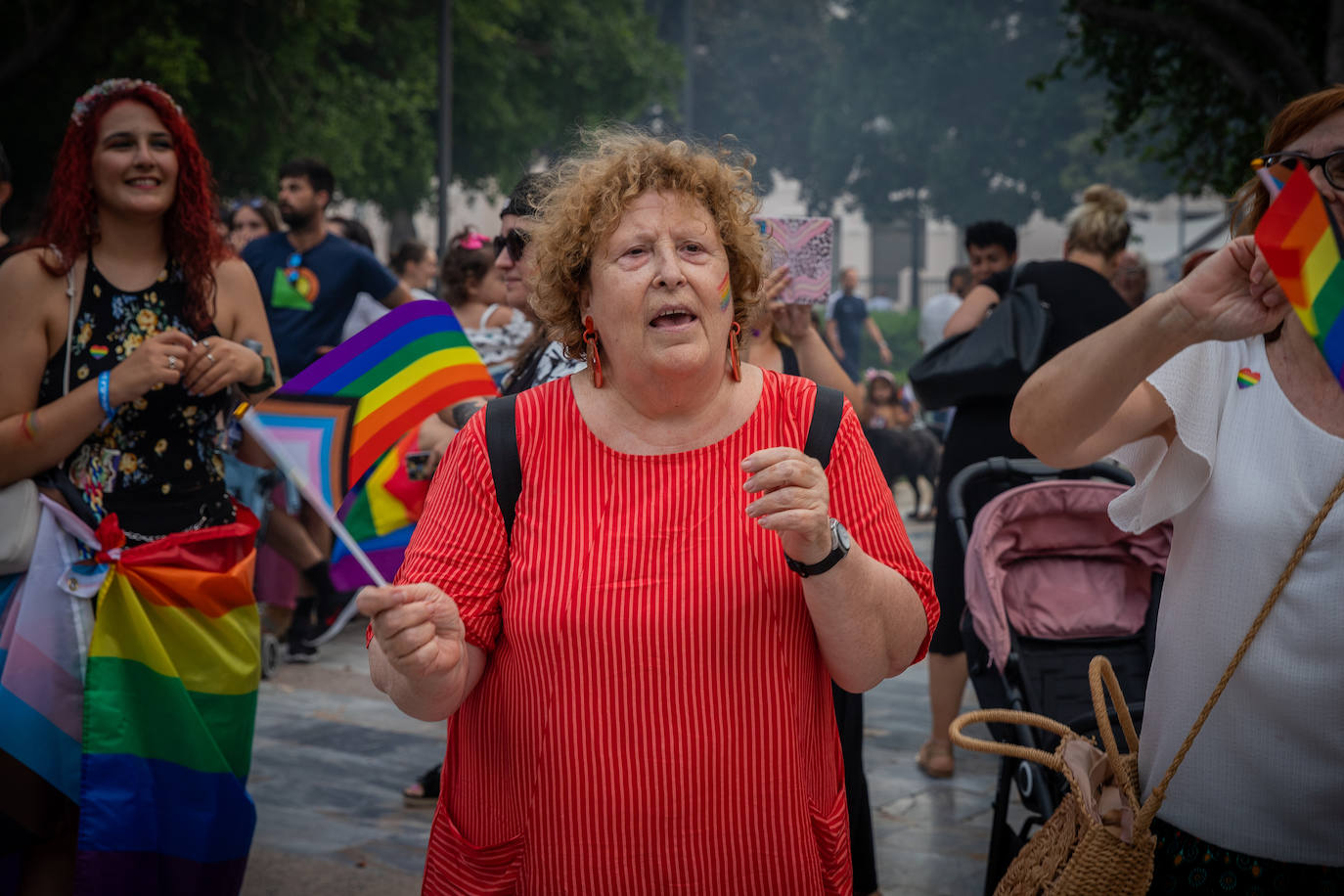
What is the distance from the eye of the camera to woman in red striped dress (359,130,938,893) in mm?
2156

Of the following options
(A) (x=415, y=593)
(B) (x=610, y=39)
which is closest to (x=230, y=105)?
(B) (x=610, y=39)

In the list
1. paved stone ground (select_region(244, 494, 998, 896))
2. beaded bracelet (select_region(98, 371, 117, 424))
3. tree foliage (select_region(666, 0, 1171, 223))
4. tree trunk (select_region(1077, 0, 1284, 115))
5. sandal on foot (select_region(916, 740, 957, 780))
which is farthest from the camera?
tree foliage (select_region(666, 0, 1171, 223))

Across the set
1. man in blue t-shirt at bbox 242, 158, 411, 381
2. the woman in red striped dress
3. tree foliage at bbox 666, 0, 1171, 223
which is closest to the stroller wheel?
man in blue t-shirt at bbox 242, 158, 411, 381

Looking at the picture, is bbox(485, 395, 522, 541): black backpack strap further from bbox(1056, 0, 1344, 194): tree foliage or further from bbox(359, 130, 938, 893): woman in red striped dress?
bbox(1056, 0, 1344, 194): tree foliage

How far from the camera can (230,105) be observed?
49.9ft

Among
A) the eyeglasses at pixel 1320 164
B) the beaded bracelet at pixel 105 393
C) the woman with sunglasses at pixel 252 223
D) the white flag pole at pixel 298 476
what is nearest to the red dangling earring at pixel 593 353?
the white flag pole at pixel 298 476

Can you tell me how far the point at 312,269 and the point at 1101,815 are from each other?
5794 millimetres

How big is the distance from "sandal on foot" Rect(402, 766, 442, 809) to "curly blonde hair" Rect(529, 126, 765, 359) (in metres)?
2.97

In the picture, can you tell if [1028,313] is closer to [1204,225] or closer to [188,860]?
[188,860]

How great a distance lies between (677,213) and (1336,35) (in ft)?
16.2

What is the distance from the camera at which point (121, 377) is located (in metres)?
3.20

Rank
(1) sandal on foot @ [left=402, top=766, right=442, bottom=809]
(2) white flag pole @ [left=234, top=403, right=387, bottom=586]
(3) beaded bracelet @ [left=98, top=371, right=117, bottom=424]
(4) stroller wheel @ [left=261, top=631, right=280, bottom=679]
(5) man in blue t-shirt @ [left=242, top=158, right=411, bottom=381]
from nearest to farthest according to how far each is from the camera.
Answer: (2) white flag pole @ [left=234, top=403, right=387, bottom=586], (3) beaded bracelet @ [left=98, top=371, right=117, bottom=424], (1) sandal on foot @ [left=402, top=766, right=442, bottom=809], (4) stroller wheel @ [left=261, top=631, right=280, bottom=679], (5) man in blue t-shirt @ [left=242, top=158, right=411, bottom=381]

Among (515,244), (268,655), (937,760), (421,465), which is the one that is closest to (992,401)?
(937,760)

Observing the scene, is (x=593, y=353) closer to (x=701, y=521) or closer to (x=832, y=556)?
(x=701, y=521)
